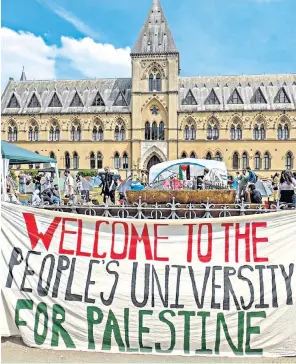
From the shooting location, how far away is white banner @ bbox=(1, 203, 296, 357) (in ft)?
13.6

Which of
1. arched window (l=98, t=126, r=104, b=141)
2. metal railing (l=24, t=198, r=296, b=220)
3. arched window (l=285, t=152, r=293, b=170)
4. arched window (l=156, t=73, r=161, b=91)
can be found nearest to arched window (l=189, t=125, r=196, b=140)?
arched window (l=156, t=73, r=161, b=91)

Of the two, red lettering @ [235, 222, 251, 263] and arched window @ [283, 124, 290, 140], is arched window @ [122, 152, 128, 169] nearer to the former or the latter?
arched window @ [283, 124, 290, 140]

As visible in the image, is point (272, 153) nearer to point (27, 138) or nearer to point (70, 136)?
point (70, 136)

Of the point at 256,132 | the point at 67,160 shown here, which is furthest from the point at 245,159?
the point at 67,160

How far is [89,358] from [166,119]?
45142 mm

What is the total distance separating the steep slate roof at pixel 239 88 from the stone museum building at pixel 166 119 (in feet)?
0.45

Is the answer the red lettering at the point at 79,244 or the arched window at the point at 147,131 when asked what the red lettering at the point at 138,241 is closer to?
the red lettering at the point at 79,244

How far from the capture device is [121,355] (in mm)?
4164

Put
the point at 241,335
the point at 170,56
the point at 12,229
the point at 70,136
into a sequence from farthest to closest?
1. the point at 70,136
2. the point at 170,56
3. the point at 12,229
4. the point at 241,335

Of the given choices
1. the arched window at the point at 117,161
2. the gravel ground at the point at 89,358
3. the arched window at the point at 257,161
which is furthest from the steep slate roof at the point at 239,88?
the gravel ground at the point at 89,358

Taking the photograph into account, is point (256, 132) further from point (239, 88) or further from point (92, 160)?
point (92, 160)

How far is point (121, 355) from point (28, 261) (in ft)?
→ 5.41

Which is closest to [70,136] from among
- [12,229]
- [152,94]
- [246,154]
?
[152,94]

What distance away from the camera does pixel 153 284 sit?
4.22 meters
